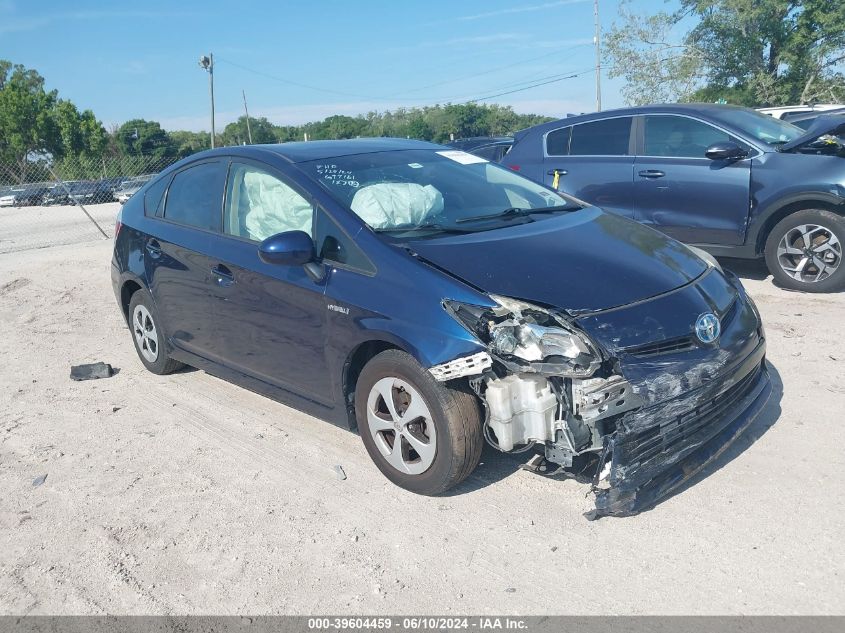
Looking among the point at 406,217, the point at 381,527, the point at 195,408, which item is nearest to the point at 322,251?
the point at 406,217

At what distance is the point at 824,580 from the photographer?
109 inches

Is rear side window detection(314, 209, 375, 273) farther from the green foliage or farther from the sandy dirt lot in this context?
the green foliage

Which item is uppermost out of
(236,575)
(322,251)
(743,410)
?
(322,251)

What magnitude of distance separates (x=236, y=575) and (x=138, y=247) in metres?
3.13

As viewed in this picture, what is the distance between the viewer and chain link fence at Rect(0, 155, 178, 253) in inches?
746

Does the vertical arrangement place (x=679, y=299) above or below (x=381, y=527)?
above

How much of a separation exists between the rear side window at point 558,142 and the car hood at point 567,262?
4.26 meters

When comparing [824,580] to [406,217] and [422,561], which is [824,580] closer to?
[422,561]

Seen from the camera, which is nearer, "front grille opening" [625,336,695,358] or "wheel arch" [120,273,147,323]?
"front grille opening" [625,336,695,358]

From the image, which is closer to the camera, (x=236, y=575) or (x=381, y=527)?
(x=236, y=575)

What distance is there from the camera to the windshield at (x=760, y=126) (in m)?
7.01

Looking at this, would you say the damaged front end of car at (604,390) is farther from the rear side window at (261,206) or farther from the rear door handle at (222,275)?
the rear door handle at (222,275)

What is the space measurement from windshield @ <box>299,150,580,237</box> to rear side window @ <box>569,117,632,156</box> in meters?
3.28

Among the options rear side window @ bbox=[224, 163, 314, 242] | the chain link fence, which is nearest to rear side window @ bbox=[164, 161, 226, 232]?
rear side window @ bbox=[224, 163, 314, 242]
